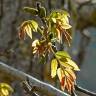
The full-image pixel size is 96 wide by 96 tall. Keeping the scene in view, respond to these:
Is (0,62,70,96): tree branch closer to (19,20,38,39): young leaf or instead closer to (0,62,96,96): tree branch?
(0,62,96,96): tree branch

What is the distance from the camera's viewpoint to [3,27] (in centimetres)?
268

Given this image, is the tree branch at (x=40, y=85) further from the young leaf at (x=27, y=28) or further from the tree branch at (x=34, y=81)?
the young leaf at (x=27, y=28)

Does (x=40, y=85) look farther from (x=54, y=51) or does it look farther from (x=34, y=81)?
(x=54, y=51)

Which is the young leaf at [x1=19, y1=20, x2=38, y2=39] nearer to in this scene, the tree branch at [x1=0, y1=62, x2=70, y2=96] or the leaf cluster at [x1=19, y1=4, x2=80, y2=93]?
the leaf cluster at [x1=19, y1=4, x2=80, y2=93]

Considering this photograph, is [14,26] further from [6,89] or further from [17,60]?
[6,89]

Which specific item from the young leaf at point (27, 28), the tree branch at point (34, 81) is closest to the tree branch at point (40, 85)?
the tree branch at point (34, 81)

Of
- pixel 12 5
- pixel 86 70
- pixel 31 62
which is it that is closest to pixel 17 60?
pixel 31 62

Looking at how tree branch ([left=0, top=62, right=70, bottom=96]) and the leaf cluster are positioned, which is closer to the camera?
the leaf cluster

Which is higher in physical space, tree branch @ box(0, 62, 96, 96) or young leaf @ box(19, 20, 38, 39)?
young leaf @ box(19, 20, 38, 39)

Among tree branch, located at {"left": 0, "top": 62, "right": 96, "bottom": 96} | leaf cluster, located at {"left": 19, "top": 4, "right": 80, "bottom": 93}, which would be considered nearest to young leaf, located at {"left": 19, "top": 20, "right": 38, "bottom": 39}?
leaf cluster, located at {"left": 19, "top": 4, "right": 80, "bottom": 93}

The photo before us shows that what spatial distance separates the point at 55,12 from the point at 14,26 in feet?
4.52

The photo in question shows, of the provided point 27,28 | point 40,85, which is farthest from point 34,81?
point 27,28

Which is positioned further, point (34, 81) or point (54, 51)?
point (34, 81)

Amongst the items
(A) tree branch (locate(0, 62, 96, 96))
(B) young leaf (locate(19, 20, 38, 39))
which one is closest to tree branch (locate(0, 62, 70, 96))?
(A) tree branch (locate(0, 62, 96, 96))
